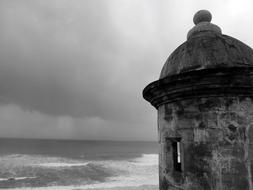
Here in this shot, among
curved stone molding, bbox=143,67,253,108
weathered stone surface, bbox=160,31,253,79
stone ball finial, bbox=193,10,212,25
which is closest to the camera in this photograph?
curved stone molding, bbox=143,67,253,108

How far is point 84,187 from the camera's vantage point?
18859 millimetres

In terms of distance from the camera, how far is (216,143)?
6.88ft

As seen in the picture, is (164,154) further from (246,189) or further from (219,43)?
(219,43)

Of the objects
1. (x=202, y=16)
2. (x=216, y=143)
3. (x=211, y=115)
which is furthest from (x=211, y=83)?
(x=202, y=16)

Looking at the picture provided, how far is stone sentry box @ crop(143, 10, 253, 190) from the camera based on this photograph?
206 centimetres

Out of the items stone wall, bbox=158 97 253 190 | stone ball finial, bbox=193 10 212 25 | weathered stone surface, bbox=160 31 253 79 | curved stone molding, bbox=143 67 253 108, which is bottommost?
stone wall, bbox=158 97 253 190

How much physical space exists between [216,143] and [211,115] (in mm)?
263

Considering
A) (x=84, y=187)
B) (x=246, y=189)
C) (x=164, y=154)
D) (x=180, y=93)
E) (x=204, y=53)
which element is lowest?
(x=84, y=187)

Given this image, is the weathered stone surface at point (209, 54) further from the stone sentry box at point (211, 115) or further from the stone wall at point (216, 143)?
the stone wall at point (216, 143)

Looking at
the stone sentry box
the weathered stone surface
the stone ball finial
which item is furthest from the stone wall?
the stone ball finial

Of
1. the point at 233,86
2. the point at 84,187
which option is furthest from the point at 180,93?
the point at 84,187

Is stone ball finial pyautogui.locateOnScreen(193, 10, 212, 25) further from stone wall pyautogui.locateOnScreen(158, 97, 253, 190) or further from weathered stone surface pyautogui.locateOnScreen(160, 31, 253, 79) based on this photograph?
stone wall pyautogui.locateOnScreen(158, 97, 253, 190)

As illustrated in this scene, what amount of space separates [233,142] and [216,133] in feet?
0.55

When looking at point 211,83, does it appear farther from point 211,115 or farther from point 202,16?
point 202,16
